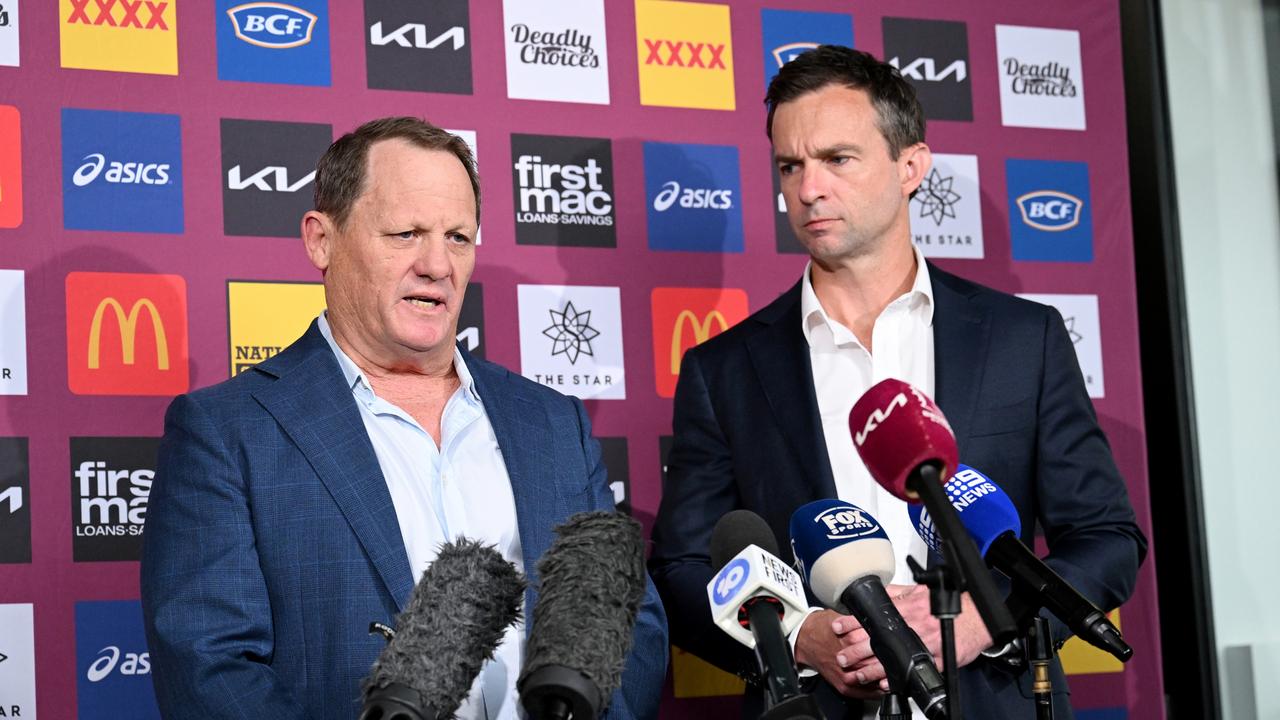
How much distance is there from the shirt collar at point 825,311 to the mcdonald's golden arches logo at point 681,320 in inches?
27.1

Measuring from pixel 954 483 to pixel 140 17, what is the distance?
2.36 m

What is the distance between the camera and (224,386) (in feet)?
8.84

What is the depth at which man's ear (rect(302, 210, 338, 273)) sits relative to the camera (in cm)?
289

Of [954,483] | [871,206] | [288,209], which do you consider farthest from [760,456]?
[288,209]

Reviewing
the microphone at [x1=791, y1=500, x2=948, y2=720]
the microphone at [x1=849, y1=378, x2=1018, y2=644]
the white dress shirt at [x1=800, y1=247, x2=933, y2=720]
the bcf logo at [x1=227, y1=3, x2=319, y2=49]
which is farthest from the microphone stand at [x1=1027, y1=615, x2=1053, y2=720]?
the bcf logo at [x1=227, y1=3, x2=319, y2=49]

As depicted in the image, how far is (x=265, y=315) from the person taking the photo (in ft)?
11.5

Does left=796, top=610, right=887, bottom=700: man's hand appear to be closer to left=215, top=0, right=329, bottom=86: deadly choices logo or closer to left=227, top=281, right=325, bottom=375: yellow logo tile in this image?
left=227, top=281, right=325, bottom=375: yellow logo tile

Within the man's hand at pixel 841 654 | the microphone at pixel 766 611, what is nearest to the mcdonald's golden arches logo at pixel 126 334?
the man's hand at pixel 841 654

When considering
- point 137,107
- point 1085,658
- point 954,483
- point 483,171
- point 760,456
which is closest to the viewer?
point 954,483

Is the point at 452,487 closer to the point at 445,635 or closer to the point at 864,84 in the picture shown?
the point at 445,635

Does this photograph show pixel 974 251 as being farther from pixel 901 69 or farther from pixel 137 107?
pixel 137 107

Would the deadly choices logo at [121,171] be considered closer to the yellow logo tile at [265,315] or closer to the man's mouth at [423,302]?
the yellow logo tile at [265,315]

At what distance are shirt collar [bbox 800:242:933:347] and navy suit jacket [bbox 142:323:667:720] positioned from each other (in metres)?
0.77

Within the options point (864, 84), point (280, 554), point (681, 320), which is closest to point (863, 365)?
point (864, 84)
